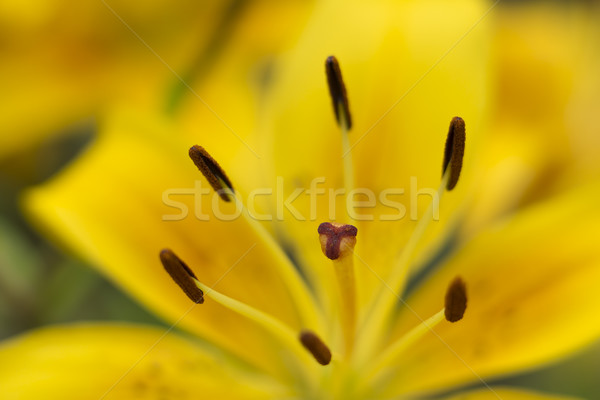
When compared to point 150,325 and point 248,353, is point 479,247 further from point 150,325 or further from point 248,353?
point 150,325

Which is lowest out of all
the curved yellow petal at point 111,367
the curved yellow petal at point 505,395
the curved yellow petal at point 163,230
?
the curved yellow petal at point 111,367

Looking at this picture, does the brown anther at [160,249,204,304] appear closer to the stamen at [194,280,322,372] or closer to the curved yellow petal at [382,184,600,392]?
the stamen at [194,280,322,372]

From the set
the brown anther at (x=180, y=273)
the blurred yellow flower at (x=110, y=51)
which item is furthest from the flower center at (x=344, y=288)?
the blurred yellow flower at (x=110, y=51)

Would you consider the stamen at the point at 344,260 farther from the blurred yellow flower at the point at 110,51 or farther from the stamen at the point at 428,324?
the blurred yellow flower at the point at 110,51

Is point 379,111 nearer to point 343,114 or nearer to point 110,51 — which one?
point 343,114

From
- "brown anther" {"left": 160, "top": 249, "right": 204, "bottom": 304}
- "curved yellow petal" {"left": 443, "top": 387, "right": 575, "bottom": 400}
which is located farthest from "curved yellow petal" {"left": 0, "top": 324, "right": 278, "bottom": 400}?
"curved yellow petal" {"left": 443, "top": 387, "right": 575, "bottom": 400}

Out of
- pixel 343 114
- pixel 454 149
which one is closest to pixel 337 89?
pixel 343 114
